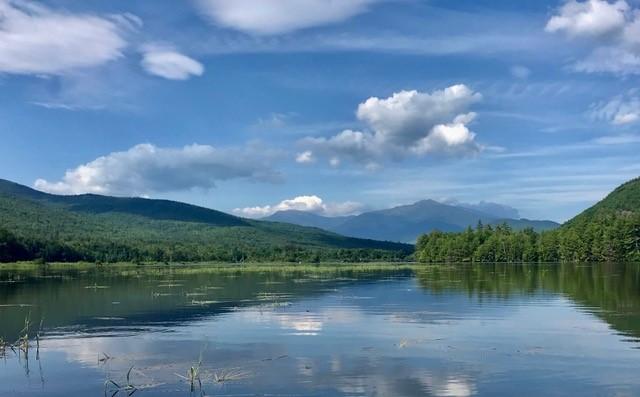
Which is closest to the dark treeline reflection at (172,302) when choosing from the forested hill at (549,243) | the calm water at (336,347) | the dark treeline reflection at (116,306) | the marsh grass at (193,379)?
the dark treeline reflection at (116,306)

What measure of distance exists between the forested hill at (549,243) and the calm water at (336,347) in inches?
3850

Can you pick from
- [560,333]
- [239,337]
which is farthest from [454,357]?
[239,337]

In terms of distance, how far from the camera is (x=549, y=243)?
158m

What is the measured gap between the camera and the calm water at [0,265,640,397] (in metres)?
21.2

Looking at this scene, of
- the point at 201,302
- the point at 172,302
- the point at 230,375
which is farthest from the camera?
the point at 172,302

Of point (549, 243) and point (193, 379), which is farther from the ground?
point (549, 243)

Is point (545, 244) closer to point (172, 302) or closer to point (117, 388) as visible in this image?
point (172, 302)

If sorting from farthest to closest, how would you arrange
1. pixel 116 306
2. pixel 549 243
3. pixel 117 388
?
pixel 549 243 < pixel 116 306 < pixel 117 388

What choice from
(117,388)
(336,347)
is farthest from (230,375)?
(336,347)

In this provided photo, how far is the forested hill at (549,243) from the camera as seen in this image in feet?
461

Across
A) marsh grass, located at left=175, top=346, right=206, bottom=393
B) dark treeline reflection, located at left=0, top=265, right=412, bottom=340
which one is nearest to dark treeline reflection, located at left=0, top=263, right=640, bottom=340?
dark treeline reflection, located at left=0, top=265, right=412, bottom=340

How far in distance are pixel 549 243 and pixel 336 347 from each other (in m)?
141

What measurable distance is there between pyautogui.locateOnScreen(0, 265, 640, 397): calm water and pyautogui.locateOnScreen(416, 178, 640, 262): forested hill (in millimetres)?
97786

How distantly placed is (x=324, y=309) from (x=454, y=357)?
69.8 feet
